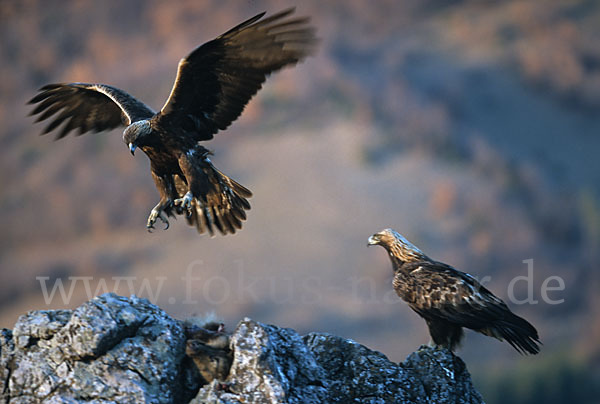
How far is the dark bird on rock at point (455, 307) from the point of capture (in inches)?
316

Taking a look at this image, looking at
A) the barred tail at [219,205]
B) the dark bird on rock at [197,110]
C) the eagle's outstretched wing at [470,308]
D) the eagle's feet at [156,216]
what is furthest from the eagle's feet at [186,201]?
the eagle's outstretched wing at [470,308]

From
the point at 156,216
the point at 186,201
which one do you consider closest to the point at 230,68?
the point at 186,201

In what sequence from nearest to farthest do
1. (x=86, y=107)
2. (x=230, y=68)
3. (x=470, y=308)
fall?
→ 1. (x=470, y=308)
2. (x=230, y=68)
3. (x=86, y=107)

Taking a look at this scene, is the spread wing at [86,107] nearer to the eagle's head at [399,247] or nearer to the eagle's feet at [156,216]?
the eagle's feet at [156,216]

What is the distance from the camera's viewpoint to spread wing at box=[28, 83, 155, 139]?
969cm

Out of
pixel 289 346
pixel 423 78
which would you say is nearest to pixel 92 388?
pixel 289 346

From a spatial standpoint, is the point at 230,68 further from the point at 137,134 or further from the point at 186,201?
the point at 186,201

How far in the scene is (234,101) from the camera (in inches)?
366

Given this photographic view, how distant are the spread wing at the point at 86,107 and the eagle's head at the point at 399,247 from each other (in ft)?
11.6

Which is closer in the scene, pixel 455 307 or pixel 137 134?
pixel 455 307

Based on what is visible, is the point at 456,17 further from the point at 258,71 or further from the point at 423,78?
the point at 258,71

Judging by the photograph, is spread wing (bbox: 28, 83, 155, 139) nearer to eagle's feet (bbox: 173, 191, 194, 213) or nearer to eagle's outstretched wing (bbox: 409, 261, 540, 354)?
eagle's feet (bbox: 173, 191, 194, 213)

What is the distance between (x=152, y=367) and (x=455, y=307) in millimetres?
3508

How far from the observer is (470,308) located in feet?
26.5
